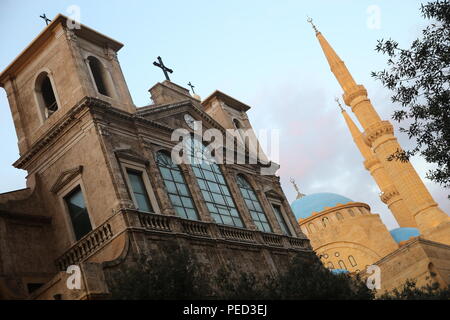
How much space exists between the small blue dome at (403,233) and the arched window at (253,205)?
32506mm

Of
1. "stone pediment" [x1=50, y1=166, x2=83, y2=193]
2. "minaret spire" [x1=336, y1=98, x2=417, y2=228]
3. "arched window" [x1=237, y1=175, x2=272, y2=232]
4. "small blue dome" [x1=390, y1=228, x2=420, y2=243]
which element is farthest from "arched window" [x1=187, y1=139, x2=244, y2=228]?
→ "minaret spire" [x1=336, y1=98, x2=417, y2=228]

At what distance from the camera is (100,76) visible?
21.1 m

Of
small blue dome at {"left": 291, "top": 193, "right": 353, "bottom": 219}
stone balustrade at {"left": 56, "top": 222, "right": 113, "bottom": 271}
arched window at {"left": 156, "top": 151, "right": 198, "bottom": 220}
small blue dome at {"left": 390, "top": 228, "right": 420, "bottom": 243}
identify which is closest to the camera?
stone balustrade at {"left": 56, "top": 222, "right": 113, "bottom": 271}

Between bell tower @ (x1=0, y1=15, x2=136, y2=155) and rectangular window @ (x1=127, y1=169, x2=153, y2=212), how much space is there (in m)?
3.04

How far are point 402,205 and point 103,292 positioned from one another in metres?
55.7

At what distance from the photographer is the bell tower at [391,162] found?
47625mm

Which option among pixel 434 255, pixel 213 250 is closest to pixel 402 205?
pixel 434 255

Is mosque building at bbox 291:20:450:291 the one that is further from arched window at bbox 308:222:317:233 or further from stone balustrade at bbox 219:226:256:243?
stone balustrade at bbox 219:226:256:243

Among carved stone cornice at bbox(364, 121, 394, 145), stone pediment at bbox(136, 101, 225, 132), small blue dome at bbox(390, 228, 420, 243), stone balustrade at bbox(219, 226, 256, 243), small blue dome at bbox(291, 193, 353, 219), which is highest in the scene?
carved stone cornice at bbox(364, 121, 394, 145)

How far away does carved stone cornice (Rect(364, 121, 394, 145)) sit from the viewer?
171ft

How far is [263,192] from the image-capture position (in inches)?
997

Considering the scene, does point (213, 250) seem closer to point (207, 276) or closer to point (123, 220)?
point (207, 276)

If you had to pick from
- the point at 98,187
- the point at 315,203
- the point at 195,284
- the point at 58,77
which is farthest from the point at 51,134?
the point at 315,203

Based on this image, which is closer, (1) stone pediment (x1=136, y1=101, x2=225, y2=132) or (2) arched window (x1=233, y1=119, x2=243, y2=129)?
(1) stone pediment (x1=136, y1=101, x2=225, y2=132)
